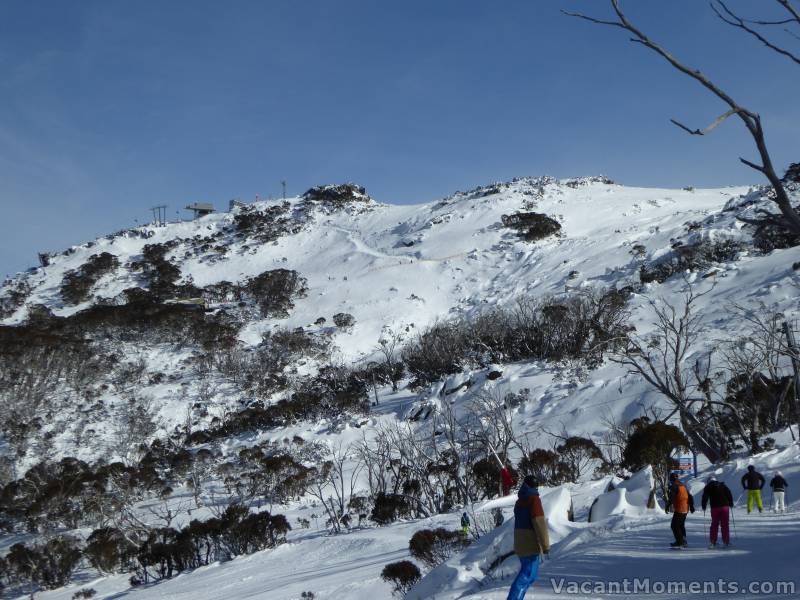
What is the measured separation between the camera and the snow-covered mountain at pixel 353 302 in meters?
21.5

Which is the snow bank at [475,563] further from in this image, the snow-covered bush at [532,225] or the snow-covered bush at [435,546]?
the snow-covered bush at [532,225]

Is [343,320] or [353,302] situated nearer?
[343,320]

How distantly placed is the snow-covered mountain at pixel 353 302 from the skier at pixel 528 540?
43.6 inches

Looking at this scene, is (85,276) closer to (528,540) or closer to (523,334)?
(523,334)

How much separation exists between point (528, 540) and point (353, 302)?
4105cm

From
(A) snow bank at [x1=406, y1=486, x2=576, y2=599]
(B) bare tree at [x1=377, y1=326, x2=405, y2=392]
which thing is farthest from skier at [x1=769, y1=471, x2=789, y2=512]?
(B) bare tree at [x1=377, y1=326, x2=405, y2=392]

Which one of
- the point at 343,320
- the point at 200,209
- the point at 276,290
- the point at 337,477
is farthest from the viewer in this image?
the point at 200,209

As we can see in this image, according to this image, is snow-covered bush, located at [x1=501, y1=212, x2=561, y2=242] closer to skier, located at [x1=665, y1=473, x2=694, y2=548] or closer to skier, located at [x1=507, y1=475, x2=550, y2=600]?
skier, located at [x1=665, y1=473, x2=694, y2=548]

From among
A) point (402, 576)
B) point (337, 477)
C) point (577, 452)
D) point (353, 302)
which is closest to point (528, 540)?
point (402, 576)

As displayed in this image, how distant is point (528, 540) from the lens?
18.0 feet

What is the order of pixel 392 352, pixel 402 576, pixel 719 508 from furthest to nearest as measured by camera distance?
pixel 392 352, pixel 402 576, pixel 719 508

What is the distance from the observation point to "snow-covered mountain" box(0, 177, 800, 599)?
70.4ft

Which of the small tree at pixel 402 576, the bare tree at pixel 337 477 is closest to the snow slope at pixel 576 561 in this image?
the small tree at pixel 402 576

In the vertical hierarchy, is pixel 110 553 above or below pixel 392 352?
below
